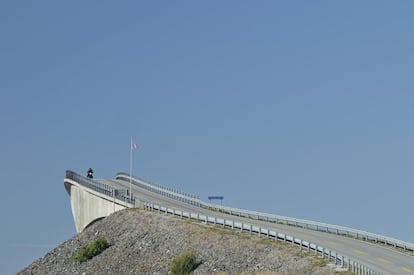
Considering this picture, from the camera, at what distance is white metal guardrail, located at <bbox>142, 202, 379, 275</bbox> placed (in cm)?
5922

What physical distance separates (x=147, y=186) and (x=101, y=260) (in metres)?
33.4

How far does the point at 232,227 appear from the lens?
79.9 metres

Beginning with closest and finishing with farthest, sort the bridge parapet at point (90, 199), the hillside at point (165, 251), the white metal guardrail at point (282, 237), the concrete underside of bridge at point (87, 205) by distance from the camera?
the white metal guardrail at point (282, 237) < the hillside at point (165, 251) < the bridge parapet at point (90, 199) < the concrete underside of bridge at point (87, 205)

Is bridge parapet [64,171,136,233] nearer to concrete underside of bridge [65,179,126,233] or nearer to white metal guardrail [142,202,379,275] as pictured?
concrete underside of bridge [65,179,126,233]

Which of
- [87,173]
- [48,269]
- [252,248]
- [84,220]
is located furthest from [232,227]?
[87,173]

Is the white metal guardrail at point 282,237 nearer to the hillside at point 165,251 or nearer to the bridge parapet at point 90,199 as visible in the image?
the hillside at point 165,251

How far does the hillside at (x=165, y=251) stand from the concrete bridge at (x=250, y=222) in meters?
1.51

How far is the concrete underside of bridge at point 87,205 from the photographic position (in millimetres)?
99625

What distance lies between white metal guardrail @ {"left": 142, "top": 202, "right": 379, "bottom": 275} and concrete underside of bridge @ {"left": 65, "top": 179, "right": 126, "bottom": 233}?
651 centimetres

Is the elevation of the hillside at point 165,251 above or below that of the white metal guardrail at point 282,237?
below

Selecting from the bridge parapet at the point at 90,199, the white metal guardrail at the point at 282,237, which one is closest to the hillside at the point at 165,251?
the white metal guardrail at the point at 282,237

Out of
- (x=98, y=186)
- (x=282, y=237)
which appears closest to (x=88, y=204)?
(x=98, y=186)

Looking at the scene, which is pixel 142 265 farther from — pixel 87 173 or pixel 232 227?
Answer: pixel 87 173

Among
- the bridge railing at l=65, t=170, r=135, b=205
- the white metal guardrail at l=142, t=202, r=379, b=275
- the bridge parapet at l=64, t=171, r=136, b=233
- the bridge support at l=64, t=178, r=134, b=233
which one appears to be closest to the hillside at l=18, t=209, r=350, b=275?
the white metal guardrail at l=142, t=202, r=379, b=275
